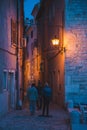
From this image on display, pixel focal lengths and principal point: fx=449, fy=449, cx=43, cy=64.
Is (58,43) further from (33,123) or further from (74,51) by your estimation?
(33,123)

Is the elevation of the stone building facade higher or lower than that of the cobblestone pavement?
higher

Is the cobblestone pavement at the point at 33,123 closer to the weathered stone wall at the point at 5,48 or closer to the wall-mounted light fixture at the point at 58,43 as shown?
the weathered stone wall at the point at 5,48

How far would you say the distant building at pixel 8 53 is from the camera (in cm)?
2286

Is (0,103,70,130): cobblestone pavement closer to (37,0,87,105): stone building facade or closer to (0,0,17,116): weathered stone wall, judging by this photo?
(0,0,17,116): weathered stone wall

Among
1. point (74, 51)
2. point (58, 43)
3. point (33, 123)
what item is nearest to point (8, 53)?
point (74, 51)

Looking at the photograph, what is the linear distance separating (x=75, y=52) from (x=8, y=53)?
430 centimetres

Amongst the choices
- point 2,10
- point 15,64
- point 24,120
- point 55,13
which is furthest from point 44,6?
point 24,120

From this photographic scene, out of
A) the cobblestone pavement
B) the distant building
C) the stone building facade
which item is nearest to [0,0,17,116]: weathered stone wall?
the distant building

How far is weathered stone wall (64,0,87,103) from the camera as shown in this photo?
2662cm

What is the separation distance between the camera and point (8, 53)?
81.6 feet

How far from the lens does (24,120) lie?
20.7m

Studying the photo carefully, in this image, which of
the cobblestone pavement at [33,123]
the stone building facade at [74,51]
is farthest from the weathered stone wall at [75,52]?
the cobblestone pavement at [33,123]

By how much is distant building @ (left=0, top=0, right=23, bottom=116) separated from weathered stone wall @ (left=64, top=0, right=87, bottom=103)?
10.6ft

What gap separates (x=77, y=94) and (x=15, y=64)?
4.40 meters
